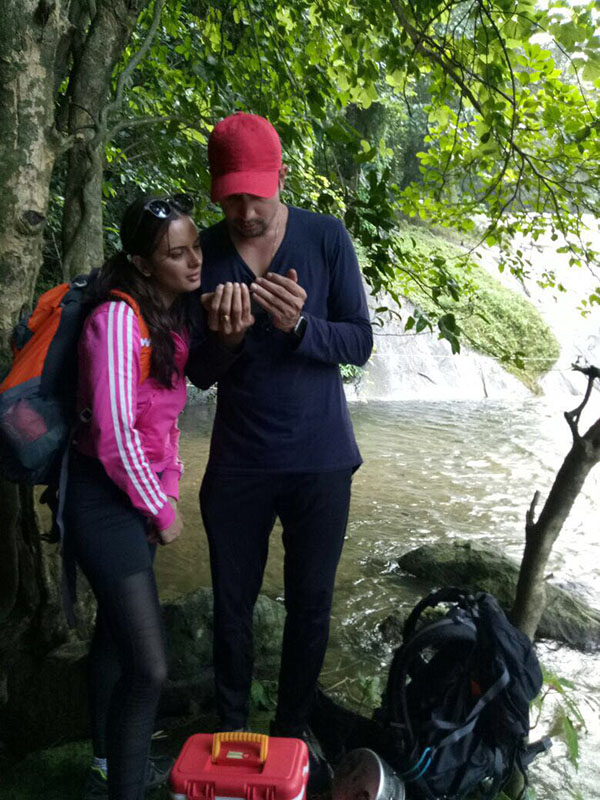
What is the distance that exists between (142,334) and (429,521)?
508cm

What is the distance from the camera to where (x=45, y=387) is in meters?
1.83

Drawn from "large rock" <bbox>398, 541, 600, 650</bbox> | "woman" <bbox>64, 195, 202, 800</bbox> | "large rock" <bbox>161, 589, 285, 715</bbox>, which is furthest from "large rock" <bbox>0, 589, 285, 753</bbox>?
"large rock" <bbox>398, 541, 600, 650</bbox>

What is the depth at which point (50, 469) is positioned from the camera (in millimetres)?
1904

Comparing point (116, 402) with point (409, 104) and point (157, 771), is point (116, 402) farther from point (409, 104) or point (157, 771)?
point (409, 104)

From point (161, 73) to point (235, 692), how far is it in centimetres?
480

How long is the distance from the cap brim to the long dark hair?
0.47 ft

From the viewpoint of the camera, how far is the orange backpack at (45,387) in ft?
5.84

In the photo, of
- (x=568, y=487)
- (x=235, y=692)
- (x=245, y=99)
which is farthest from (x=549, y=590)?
(x=245, y=99)

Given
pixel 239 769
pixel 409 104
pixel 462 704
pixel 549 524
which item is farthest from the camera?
pixel 409 104

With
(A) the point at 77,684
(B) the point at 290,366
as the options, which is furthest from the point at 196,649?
(B) the point at 290,366

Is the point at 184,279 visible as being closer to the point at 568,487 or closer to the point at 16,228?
the point at 16,228

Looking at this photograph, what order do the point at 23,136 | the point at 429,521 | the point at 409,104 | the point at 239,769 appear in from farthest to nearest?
1. the point at 429,521
2. the point at 409,104
3. the point at 23,136
4. the point at 239,769

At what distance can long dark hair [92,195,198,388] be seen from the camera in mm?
1923

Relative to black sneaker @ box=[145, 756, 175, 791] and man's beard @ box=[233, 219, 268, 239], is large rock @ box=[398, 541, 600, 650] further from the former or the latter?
man's beard @ box=[233, 219, 268, 239]
